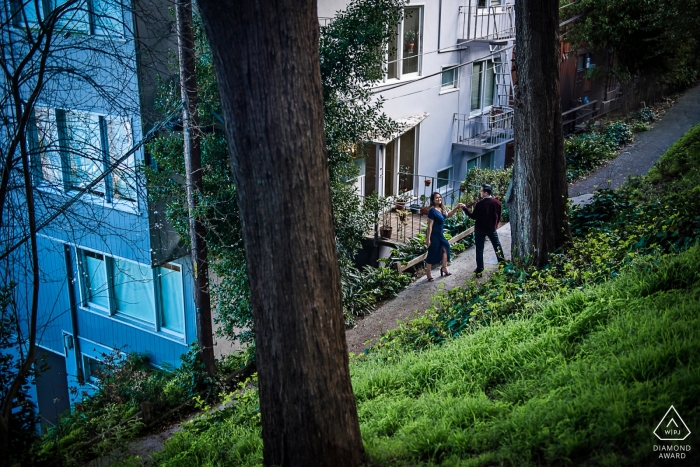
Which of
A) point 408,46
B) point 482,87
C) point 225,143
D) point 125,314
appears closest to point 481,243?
point 225,143

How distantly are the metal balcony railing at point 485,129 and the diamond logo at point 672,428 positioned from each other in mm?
17761

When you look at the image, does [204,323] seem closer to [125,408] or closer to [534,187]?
[125,408]

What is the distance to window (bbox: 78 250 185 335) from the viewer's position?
14.4 meters

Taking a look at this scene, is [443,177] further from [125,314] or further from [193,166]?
[193,166]

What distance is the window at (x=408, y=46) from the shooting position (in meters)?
18.6

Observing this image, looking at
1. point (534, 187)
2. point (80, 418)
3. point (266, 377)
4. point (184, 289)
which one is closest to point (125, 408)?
point (80, 418)

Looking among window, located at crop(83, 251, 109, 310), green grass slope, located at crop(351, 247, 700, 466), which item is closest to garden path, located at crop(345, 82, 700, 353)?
green grass slope, located at crop(351, 247, 700, 466)

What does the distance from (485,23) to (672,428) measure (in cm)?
1987

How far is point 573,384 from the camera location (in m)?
5.72

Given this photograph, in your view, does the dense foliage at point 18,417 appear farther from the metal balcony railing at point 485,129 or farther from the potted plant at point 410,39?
the metal balcony railing at point 485,129

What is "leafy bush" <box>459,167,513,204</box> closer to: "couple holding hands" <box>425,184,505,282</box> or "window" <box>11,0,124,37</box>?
"couple holding hands" <box>425,184,505,282</box>

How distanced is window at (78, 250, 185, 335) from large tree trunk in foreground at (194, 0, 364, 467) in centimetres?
948

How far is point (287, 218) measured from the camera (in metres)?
4.96

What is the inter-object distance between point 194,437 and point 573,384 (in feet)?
15.3
